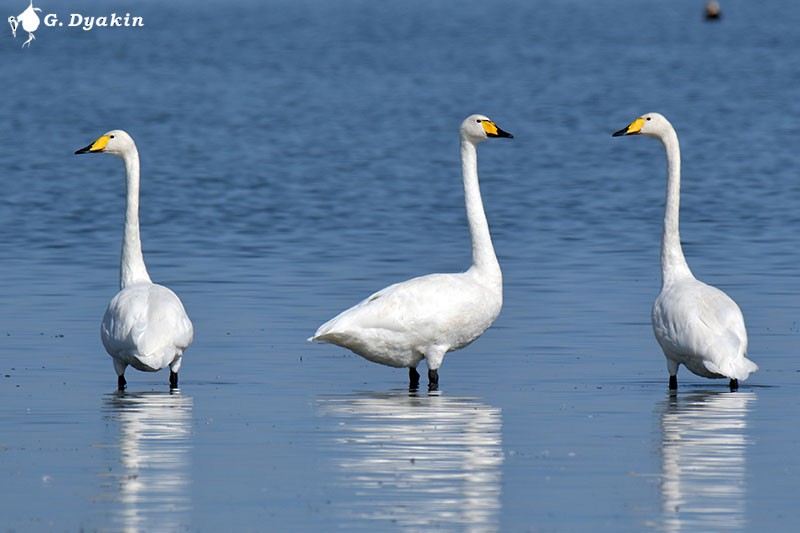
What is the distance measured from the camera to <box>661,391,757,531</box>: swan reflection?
918cm

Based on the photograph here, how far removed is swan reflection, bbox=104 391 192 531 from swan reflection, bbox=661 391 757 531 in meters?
2.34

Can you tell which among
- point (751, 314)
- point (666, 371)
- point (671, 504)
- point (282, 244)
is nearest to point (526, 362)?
point (666, 371)

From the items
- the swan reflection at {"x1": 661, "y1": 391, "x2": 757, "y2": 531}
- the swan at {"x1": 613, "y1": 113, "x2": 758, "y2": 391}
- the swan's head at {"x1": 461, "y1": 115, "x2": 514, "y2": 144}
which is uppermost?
the swan's head at {"x1": 461, "y1": 115, "x2": 514, "y2": 144}

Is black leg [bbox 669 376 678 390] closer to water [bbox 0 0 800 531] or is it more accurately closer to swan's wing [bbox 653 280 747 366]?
water [bbox 0 0 800 531]

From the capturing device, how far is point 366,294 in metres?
18.5

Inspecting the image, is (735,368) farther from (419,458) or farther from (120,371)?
(120,371)

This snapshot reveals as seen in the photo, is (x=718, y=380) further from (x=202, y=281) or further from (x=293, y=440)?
(x=202, y=281)

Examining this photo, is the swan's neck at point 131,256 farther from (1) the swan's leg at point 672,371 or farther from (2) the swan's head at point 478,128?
(1) the swan's leg at point 672,371

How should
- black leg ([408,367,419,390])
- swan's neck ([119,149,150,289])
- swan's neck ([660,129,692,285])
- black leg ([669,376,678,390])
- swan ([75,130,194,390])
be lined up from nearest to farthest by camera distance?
swan ([75,130,194,390]) < black leg ([669,376,678,390]) < black leg ([408,367,419,390]) < swan's neck ([660,129,692,285]) < swan's neck ([119,149,150,289])

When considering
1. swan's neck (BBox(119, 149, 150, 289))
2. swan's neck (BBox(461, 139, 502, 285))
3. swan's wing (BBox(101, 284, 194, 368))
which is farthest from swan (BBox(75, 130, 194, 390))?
swan's neck (BBox(461, 139, 502, 285))

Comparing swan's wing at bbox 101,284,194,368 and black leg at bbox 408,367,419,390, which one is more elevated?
swan's wing at bbox 101,284,194,368

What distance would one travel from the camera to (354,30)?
12156 centimetres

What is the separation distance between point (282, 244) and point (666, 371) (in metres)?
10.1

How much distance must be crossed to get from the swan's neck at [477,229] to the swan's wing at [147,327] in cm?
228
